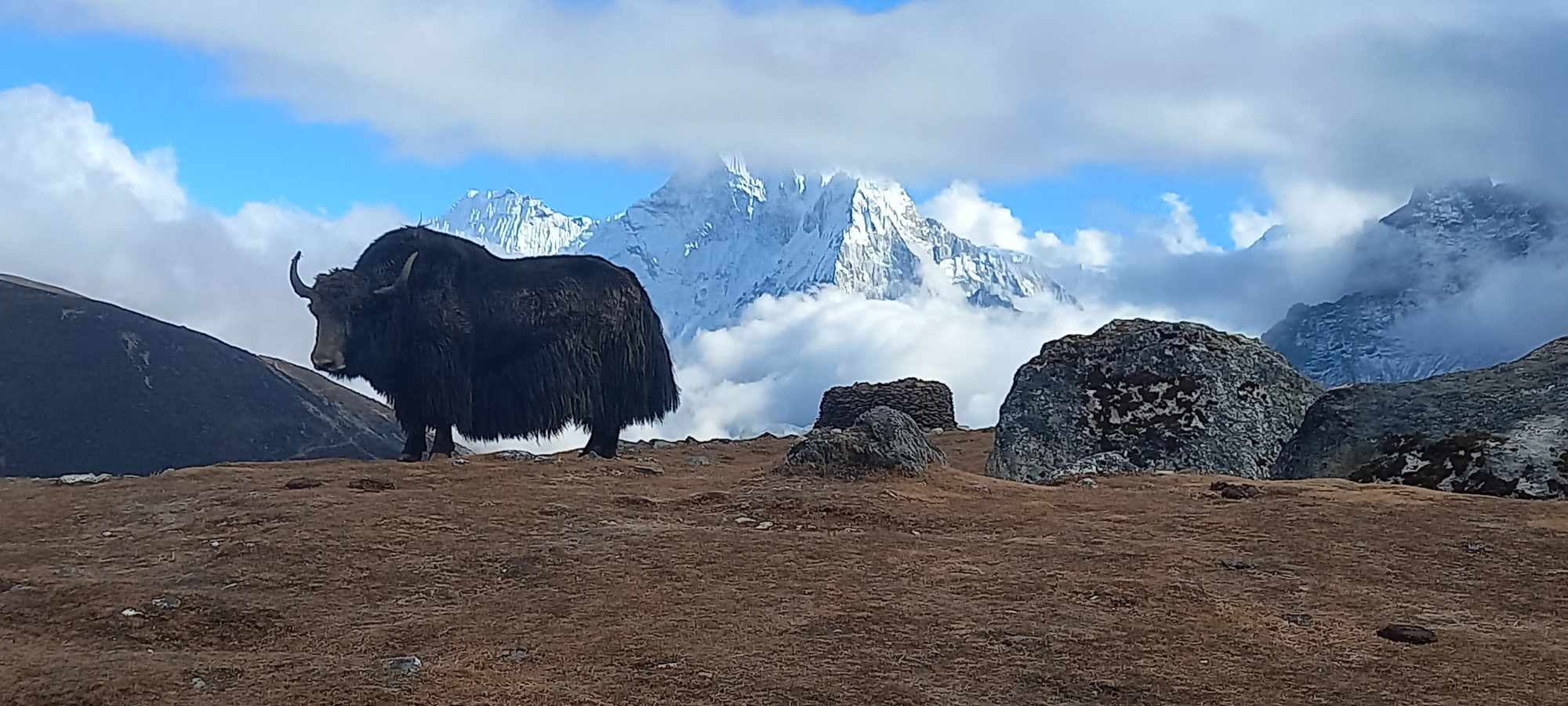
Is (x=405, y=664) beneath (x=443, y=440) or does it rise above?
beneath

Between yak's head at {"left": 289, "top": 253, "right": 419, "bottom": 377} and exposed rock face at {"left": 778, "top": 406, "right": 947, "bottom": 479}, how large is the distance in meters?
6.10

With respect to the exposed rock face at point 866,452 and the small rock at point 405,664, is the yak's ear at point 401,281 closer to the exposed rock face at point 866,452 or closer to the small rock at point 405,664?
the exposed rock face at point 866,452

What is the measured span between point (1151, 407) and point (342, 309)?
30.0 feet

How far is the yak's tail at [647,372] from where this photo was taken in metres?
16.0

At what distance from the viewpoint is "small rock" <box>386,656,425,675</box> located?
17.1 feet

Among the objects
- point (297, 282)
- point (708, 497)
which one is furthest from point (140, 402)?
point (708, 497)

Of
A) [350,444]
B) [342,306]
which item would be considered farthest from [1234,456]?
[350,444]

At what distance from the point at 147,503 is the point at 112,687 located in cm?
458

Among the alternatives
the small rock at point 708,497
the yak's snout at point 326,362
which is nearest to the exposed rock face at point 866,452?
the small rock at point 708,497

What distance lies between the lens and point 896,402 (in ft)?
77.5

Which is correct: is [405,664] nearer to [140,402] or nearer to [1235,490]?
[1235,490]

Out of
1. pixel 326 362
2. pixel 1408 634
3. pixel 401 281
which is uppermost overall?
→ pixel 401 281

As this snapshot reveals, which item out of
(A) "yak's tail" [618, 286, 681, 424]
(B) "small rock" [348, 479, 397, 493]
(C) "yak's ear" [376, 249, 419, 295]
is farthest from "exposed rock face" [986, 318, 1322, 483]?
(C) "yak's ear" [376, 249, 419, 295]

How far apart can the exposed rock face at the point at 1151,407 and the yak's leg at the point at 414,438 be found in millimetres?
6426
